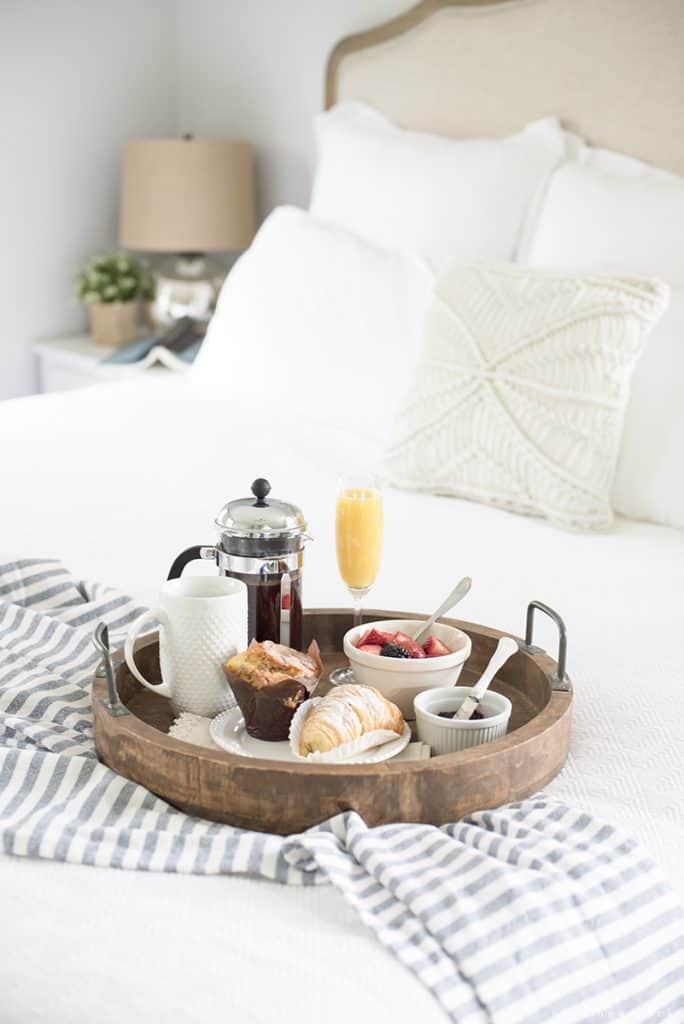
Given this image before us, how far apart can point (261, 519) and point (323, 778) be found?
36 centimetres

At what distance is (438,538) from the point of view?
2.02m

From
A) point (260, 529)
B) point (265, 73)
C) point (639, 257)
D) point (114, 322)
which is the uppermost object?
point (265, 73)

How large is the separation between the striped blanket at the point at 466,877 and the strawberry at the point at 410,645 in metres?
0.22

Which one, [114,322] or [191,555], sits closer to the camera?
[191,555]

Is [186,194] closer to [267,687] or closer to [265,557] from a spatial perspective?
[265,557]

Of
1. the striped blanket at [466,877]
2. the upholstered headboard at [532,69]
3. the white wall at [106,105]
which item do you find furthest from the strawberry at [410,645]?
the white wall at [106,105]

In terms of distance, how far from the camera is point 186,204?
12.0ft

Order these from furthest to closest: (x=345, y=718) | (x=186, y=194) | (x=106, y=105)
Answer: (x=106, y=105) < (x=186, y=194) < (x=345, y=718)

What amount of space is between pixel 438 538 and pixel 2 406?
4.23 ft

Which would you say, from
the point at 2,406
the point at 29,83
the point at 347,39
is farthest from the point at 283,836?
the point at 29,83

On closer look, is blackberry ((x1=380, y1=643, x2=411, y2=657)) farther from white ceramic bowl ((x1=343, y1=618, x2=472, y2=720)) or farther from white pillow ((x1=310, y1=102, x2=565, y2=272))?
white pillow ((x1=310, y1=102, x2=565, y2=272))

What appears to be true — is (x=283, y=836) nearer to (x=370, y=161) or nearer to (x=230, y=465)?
(x=230, y=465)

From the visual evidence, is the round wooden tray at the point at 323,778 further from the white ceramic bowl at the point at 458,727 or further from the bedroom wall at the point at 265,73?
the bedroom wall at the point at 265,73

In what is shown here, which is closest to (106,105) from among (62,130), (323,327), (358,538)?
(62,130)
